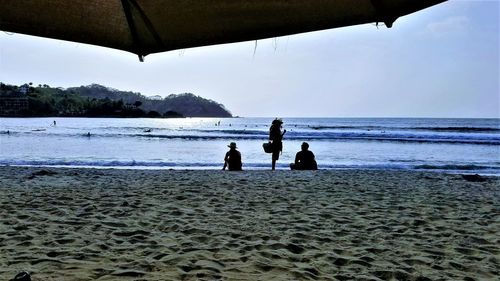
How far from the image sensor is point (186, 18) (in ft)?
5.98

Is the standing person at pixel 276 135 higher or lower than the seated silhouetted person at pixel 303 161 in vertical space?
higher

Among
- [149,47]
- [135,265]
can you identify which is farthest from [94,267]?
[149,47]

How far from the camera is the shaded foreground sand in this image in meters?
3.52

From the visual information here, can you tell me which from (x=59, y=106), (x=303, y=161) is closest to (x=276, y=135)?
(x=303, y=161)

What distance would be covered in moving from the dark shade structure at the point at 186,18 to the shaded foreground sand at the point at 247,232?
201 cm

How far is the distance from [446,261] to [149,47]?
3300 millimetres

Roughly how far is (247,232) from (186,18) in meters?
3.36

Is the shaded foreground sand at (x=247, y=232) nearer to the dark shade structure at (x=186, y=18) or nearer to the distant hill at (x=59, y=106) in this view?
the dark shade structure at (x=186, y=18)

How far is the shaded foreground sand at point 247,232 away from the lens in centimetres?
352

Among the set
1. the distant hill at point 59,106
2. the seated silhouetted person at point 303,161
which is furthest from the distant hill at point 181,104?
the seated silhouetted person at point 303,161

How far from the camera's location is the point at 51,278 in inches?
124

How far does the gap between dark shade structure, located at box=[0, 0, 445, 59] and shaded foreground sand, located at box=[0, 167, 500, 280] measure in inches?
79.0

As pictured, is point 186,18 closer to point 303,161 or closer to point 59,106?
point 303,161

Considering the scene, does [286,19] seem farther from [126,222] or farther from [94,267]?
[126,222]
